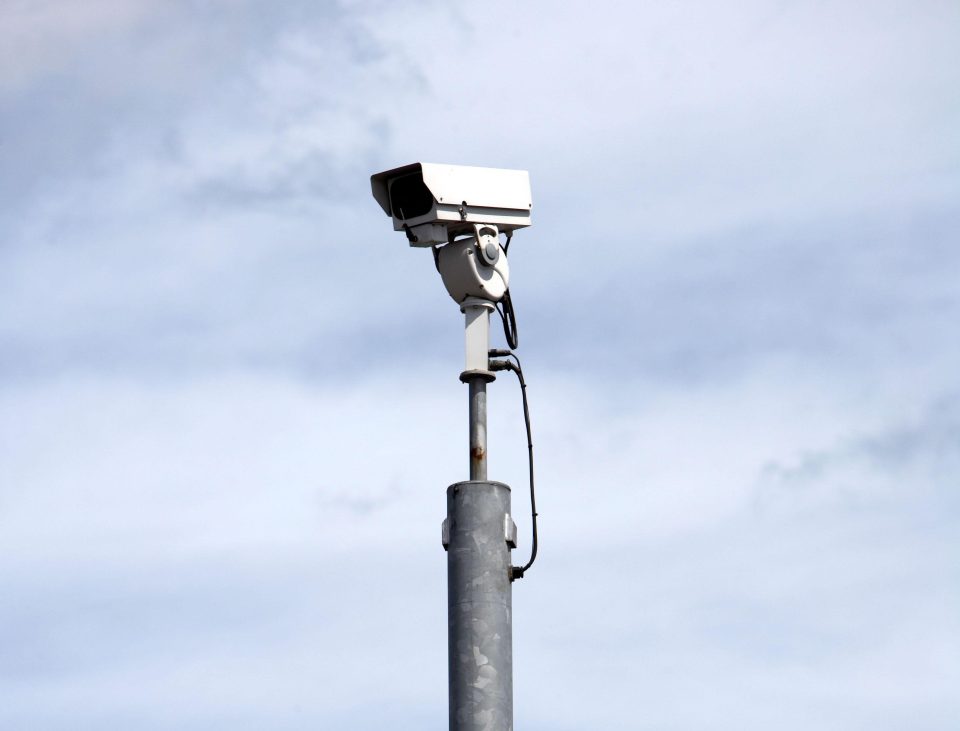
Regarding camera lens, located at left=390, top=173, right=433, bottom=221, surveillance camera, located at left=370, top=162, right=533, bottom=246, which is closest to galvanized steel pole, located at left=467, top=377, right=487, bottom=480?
surveillance camera, located at left=370, top=162, right=533, bottom=246

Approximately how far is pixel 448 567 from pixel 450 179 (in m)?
2.98

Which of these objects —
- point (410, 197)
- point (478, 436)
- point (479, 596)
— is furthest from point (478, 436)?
point (410, 197)

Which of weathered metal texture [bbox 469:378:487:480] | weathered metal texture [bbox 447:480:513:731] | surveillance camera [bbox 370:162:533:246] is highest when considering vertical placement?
surveillance camera [bbox 370:162:533:246]

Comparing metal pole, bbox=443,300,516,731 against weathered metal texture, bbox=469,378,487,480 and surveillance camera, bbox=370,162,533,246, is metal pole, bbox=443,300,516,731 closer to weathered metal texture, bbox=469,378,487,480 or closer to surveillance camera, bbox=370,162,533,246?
weathered metal texture, bbox=469,378,487,480

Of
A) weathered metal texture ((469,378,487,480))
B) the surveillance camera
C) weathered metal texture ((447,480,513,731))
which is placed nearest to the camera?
weathered metal texture ((447,480,513,731))

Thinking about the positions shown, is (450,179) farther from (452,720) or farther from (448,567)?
(452,720)

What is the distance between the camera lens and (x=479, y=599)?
473 inches

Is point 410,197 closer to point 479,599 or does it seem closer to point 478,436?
point 478,436

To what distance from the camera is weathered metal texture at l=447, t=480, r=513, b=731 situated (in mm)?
11805

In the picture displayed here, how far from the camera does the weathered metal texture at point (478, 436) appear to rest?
1248 centimetres

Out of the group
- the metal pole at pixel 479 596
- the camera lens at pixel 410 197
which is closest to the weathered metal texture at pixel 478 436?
the metal pole at pixel 479 596

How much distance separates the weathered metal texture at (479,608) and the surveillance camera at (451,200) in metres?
2.11

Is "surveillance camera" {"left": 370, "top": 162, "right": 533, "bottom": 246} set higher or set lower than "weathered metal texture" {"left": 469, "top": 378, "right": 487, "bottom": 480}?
higher

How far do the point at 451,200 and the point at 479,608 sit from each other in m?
3.17
